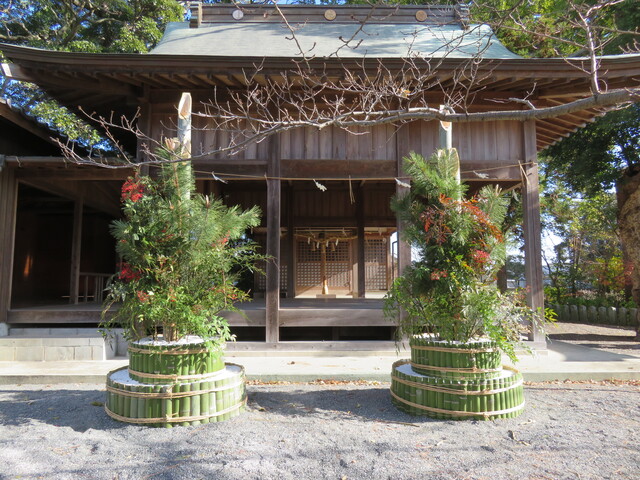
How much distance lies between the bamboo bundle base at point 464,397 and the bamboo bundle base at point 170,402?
163cm

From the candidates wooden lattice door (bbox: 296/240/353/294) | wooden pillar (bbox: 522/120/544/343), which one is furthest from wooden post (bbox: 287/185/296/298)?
wooden pillar (bbox: 522/120/544/343)

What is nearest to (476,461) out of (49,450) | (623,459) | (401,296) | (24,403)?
(623,459)

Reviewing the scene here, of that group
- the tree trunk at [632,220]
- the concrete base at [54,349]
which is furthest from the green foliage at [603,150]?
the concrete base at [54,349]

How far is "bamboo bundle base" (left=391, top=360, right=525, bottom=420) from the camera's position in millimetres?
3365

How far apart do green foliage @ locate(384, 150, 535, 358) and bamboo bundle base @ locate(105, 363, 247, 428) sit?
179 cm

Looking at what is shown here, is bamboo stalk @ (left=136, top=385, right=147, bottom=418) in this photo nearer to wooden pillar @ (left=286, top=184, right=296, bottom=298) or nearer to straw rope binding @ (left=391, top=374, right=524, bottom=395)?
straw rope binding @ (left=391, top=374, right=524, bottom=395)

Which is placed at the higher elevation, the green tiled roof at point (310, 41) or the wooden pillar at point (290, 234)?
the green tiled roof at point (310, 41)

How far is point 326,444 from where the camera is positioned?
2945mm

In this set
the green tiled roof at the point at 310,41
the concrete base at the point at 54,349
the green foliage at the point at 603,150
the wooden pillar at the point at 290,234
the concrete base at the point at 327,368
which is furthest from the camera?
the wooden pillar at the point at 290,234

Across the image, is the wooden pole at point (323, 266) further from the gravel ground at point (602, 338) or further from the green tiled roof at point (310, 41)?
the gravel ground at point (602, 338)

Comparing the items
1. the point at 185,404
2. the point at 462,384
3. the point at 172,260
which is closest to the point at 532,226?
the point at 462,384

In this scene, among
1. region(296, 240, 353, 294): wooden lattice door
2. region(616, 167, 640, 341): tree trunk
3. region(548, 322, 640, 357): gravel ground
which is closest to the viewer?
region(548, 322, 640, 357): gravel ground

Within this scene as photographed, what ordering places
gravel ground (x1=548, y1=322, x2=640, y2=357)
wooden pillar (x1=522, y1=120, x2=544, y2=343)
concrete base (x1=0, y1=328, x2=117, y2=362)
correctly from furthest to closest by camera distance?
gravel ground (x1=548, y1=322, x2=640, y2=357), wooden pillar (x1=522, y1=120, x2=544, y2=343), concrete base (x1=0, y1=328, x2=117, y2=362)

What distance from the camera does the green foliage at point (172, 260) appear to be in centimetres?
338
